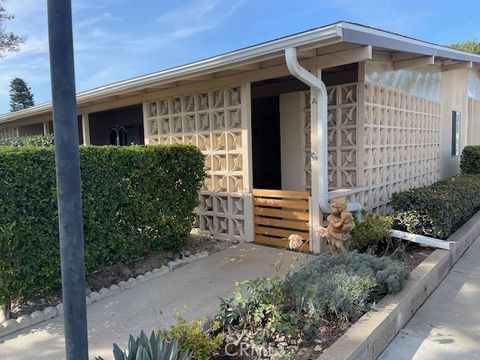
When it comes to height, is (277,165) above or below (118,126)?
below

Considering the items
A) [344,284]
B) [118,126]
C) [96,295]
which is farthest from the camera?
[118,126]

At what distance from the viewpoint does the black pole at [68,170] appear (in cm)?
148

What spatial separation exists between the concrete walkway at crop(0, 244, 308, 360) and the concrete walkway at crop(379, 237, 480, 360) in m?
1.71

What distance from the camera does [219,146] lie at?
6578 millimetres

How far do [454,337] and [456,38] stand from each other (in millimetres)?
29980

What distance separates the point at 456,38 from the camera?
89.4ft

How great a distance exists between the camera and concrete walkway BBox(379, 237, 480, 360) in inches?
120

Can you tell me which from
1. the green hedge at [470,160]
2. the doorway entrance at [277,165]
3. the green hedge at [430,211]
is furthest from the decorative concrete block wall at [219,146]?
the green hedge at [470,160]

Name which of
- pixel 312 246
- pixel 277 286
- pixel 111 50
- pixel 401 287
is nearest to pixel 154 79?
pixel 312 246

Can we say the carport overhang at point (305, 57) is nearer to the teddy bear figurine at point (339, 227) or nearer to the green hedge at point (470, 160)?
the teddy bear figurine at point (339, 227)

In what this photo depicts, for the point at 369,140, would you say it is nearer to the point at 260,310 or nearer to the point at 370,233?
the point at 370,233

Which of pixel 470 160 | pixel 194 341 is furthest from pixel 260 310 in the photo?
pixel 470 160

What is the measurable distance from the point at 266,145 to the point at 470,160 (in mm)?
5410

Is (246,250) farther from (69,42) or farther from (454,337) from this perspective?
(69,42)
